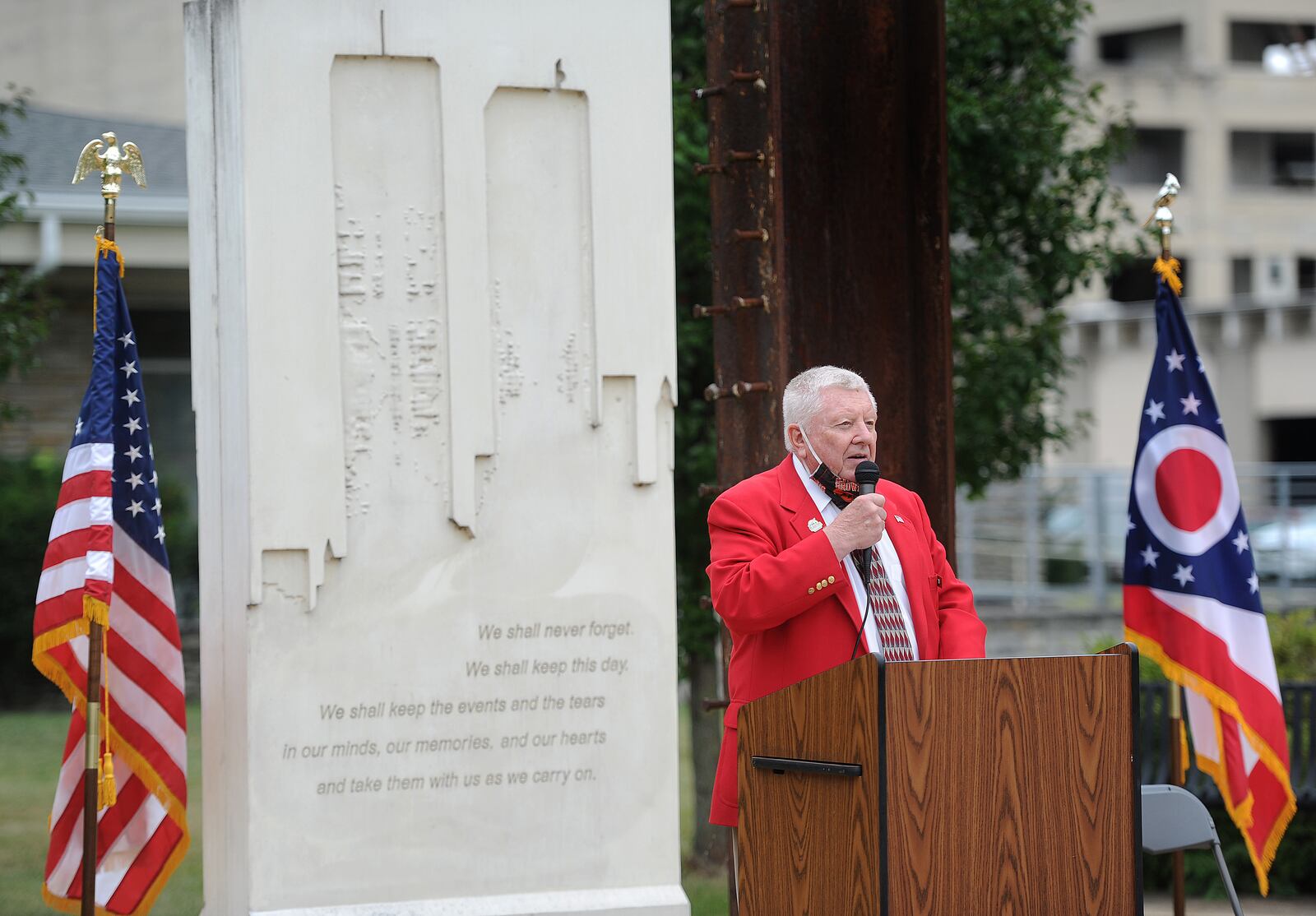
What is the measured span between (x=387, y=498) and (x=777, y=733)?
210cm

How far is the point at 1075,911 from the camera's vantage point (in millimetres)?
3910

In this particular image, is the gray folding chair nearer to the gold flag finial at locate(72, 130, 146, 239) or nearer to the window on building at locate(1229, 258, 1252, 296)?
the gold flag finial at locate(72, 130, 146, 239)

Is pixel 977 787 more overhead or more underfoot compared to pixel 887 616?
more underfoot

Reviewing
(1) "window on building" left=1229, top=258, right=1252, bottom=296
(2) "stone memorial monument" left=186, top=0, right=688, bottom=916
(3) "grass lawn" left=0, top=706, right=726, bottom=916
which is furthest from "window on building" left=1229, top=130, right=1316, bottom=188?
(2) "stone memorial monument" left=186, top=0, right=688, bottom=916

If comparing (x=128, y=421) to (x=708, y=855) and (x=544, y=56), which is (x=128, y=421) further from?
(x=708, y=855)

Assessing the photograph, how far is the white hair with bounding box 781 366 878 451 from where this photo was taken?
4.76 metres

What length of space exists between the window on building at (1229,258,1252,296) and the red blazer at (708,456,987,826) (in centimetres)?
4329

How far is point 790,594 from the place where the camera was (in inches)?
177

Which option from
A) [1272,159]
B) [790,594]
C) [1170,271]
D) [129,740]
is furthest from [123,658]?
[1272,159]

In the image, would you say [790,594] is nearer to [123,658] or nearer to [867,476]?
[867,476]

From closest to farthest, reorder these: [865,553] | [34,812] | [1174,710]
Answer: [865,553] → [1174,710] → [34,812]

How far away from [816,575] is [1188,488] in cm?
317

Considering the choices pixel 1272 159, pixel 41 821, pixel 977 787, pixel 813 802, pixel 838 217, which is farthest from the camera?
pixel 1272 159

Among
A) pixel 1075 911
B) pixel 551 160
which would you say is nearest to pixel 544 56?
pixel 551 160
